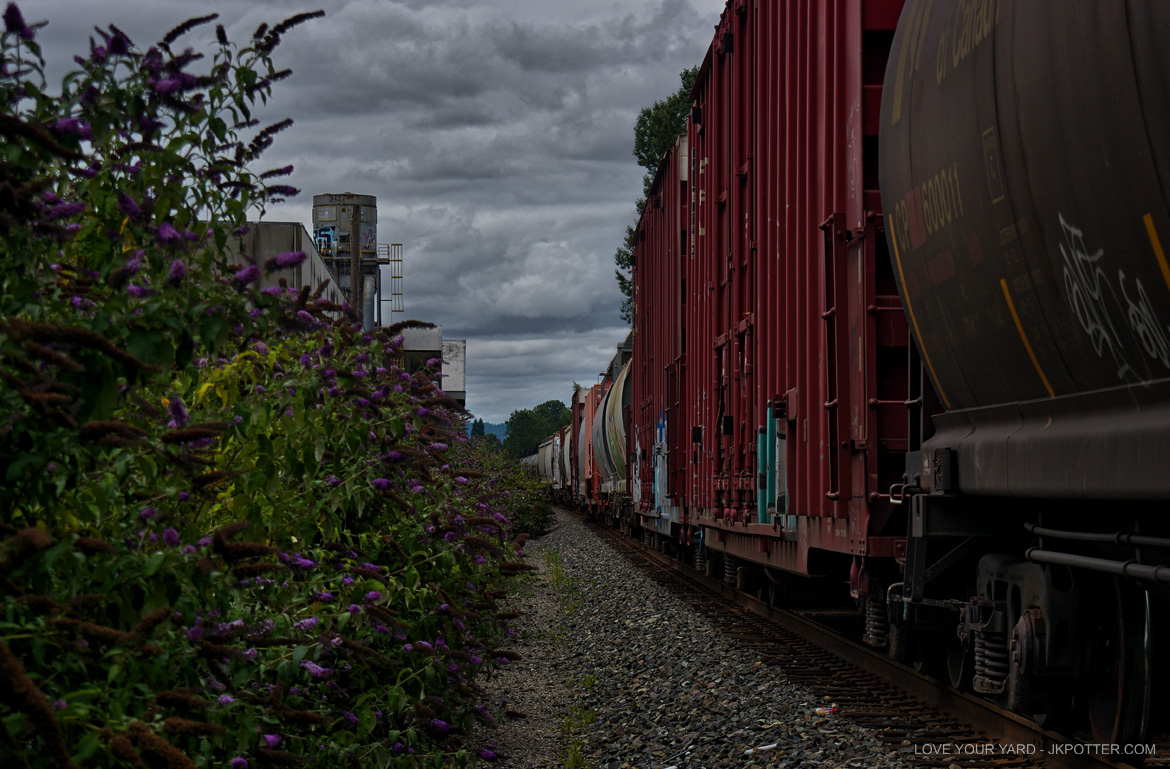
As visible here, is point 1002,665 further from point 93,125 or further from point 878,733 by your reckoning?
point 93,125

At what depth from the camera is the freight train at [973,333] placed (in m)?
3.58

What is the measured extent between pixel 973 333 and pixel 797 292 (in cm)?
306

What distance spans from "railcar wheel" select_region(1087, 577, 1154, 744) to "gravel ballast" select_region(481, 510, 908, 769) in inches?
41.8

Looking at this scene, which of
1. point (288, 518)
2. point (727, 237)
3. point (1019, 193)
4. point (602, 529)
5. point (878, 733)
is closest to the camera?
point (288, 518)

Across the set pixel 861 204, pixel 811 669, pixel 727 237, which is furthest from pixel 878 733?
pixel 727 237

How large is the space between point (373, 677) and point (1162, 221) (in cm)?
326

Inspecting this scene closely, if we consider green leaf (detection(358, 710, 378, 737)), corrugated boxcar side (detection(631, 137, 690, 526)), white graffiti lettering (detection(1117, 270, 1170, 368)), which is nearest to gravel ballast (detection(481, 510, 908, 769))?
green leaf (detection(358, 710, 378, 737))

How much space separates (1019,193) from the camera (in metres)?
4.13

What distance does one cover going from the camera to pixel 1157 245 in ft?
10.8

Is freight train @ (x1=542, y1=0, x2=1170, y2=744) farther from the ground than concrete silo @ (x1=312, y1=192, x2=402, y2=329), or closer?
closer

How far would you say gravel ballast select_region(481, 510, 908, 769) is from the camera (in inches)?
235

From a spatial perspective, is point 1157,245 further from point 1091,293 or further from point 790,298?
point 790,298

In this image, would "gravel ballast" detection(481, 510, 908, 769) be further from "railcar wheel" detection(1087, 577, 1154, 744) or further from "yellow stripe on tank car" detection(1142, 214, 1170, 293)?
"yellow stripe on tank car" detection(1142, 214, 1170, 293)

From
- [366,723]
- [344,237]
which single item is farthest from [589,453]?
[366,723]
